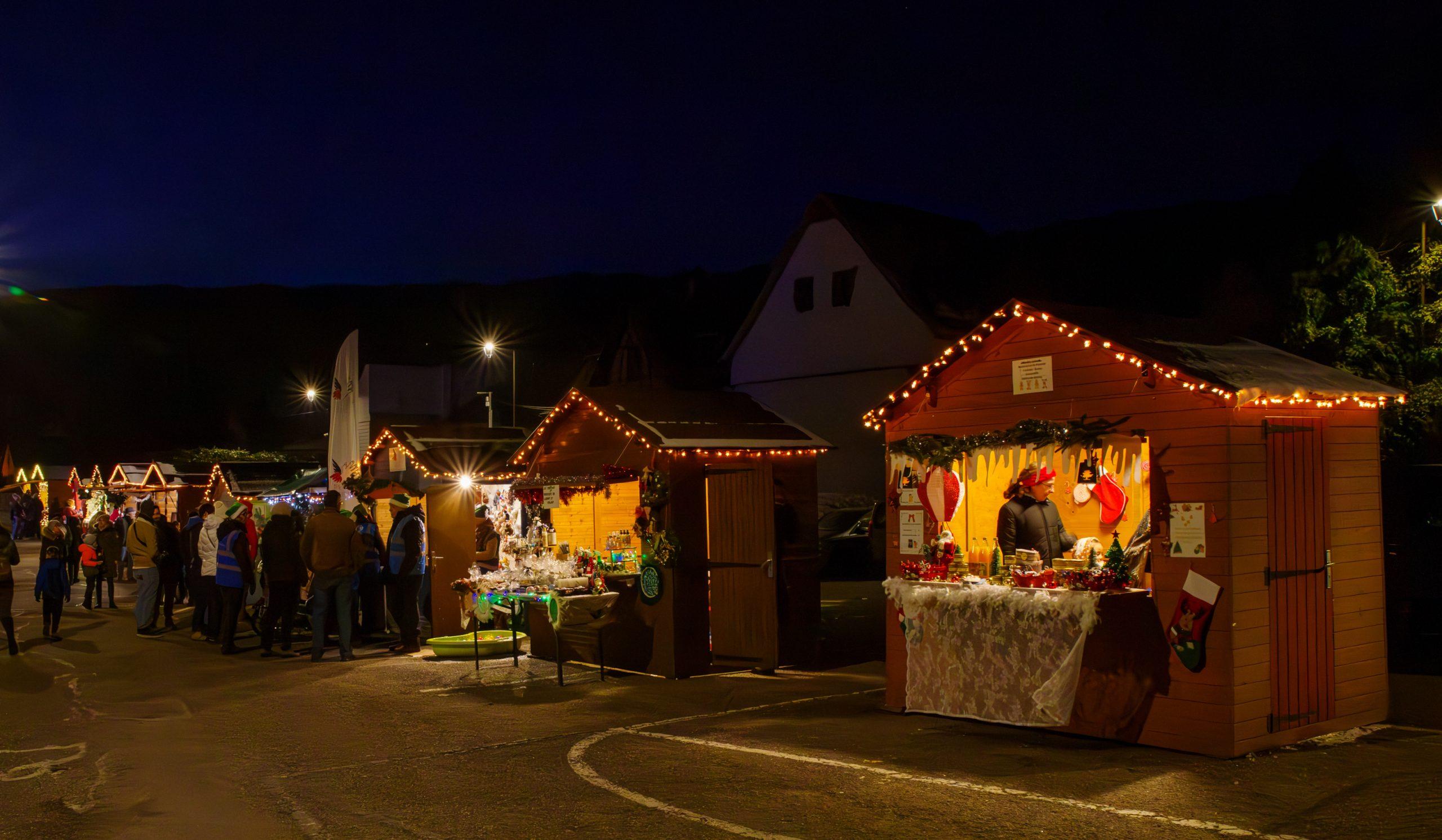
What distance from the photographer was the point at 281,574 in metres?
13.4

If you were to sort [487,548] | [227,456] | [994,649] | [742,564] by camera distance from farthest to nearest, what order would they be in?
[227,456] < [487,548] < [742,564] < [994,649]

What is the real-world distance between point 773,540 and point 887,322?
668 inches

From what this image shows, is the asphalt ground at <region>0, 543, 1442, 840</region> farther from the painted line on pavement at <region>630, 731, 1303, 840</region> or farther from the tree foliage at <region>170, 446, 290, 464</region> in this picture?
the tree foliage at <region>170, 446, 290, 464</region>

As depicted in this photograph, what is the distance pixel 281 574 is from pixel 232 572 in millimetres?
678

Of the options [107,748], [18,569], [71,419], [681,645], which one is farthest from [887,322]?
[71,419]

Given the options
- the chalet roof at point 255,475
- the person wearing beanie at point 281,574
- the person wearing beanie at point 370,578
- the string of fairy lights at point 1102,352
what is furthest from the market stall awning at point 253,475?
the string of fairy lights at point 1102,352

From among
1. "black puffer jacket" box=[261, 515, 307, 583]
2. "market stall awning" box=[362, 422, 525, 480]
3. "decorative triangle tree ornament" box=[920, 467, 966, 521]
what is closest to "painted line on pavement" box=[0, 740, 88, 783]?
"black puffer jacket" box=[261, 515, 307, 583]

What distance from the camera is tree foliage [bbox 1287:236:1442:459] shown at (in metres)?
12.0

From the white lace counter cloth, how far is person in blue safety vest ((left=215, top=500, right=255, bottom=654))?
8263mm

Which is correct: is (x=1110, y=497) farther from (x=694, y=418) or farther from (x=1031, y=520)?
(x=694, y=418)

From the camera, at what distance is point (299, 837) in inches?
232

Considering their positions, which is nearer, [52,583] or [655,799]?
[655,799]

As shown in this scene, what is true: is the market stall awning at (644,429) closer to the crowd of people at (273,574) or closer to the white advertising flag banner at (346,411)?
the crowd of people at (273,574)

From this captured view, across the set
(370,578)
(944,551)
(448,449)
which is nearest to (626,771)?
(944,551)
